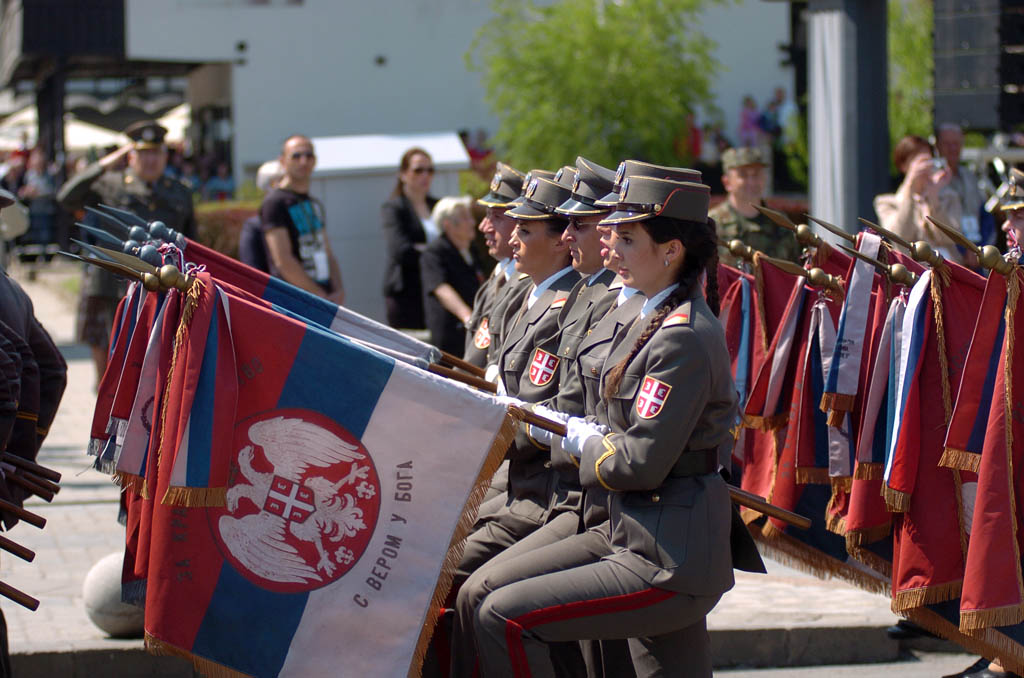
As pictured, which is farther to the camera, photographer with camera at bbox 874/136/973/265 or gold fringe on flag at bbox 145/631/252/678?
photographer with camera at bbox 874/136/973/265

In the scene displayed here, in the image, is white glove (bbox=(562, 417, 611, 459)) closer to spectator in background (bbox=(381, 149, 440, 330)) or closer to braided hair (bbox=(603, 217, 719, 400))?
braided hair (bbox=(603, 217, 719, 400))

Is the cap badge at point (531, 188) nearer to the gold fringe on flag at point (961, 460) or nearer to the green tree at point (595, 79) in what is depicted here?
the gold fringe on flag at point (961, 460)

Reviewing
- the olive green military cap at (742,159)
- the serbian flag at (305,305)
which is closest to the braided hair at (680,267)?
the serbian flag at (305,305)

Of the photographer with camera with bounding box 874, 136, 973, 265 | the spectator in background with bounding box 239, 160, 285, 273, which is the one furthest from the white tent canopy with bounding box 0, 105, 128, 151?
the photographer with camera with bounding box 874, 136, 973, 265

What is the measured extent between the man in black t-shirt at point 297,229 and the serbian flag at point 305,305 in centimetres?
330

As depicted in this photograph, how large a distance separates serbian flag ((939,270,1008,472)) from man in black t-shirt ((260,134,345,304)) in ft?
15.9

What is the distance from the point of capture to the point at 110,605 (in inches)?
225

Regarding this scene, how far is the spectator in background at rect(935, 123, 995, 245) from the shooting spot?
9.11 metres

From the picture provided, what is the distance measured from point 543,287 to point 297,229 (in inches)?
157

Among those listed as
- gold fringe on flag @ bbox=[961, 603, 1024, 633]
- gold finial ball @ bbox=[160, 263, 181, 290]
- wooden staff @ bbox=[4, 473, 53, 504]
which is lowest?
gold fringe on flag @ bbox=[961, 603, 1024, 633]

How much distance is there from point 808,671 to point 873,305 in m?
1.73

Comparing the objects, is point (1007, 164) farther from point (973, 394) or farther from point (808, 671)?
point (973, 394)

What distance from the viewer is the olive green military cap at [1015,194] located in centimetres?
524

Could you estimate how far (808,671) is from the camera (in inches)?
242
